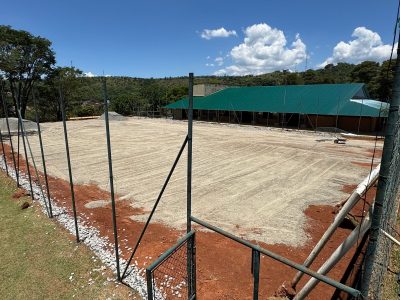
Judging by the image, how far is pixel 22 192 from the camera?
11.1 m

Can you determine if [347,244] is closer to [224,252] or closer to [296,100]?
Answer: [224,252]

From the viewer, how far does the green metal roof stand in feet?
102

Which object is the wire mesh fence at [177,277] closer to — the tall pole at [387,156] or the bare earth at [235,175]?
the bare earth at [235,175]

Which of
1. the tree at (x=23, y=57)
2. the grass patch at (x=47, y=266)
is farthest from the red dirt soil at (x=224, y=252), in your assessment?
the tree at (x=23, y=57)

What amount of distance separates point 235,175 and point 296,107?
23.5 m

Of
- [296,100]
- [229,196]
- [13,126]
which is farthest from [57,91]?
[229,196]

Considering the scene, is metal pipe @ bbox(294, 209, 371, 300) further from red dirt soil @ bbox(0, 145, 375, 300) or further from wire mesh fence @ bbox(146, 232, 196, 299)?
wire mesh fence @ bbox(146, 232, 196, 299)

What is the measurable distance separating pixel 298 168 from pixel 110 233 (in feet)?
→ 38.1

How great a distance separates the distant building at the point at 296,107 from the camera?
30.5 m

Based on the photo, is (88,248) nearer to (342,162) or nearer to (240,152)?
(240,152)

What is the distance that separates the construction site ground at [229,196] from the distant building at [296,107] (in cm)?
959

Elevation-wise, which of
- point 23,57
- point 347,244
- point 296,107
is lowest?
point 347,244

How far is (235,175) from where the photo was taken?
14.4 meters

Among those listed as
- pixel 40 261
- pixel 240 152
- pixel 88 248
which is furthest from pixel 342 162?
pixel 40 261
